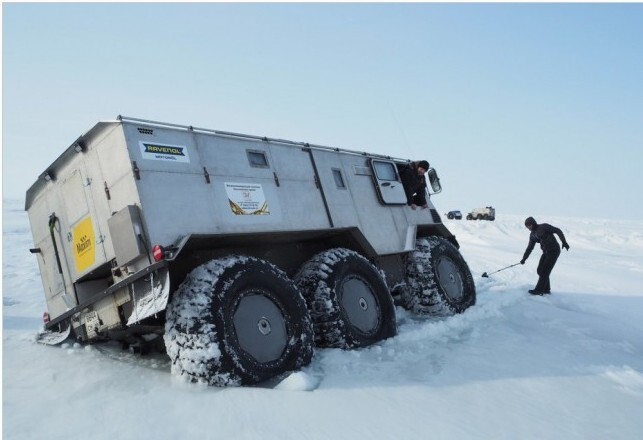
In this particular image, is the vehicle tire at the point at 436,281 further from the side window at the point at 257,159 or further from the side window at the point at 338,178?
the side window at the point at 257,159

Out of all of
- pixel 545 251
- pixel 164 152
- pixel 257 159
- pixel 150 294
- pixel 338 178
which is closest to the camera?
pixel 150 294

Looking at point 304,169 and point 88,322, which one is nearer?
point 88,322

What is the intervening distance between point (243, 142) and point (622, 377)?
4920 millimetres

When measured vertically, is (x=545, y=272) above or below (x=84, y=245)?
below

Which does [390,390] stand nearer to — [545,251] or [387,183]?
[387,183]

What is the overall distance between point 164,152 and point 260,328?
2.05 meters

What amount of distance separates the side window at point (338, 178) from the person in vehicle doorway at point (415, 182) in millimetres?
1935

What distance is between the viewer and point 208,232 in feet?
15.6

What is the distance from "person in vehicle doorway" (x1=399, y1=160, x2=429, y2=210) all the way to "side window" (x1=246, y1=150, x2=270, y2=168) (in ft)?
11.6

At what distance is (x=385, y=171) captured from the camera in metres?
8.23

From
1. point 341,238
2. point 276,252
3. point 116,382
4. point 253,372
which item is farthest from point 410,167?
point 116,382

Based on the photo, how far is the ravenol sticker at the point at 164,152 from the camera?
4.59m

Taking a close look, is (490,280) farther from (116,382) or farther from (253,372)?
(116,382)

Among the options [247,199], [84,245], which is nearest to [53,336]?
[84,245]
